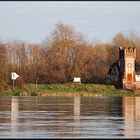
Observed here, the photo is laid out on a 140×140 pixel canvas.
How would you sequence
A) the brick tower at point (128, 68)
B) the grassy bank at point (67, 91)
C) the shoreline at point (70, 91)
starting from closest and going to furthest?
the grassy bank at point (67, 91)
the shoreline at point (70, 91)
the brick tower at point (128, 68)

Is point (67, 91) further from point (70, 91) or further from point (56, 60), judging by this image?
point (56, 60)

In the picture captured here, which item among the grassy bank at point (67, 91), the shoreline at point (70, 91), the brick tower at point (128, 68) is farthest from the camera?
the brick tower at point (128, 68)

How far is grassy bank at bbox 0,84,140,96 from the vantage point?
72.1m

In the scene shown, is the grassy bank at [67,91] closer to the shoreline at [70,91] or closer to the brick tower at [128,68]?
the shoreline at [70,91]

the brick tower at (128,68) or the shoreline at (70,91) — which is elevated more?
the brick tower at (128,68)

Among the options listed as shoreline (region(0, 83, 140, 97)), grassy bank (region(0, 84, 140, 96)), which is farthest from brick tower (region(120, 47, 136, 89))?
grassy bank (region(0, 84, 140, 96))

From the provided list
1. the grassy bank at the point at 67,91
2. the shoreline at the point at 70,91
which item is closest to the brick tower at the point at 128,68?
the shoreline at the point at 70,91

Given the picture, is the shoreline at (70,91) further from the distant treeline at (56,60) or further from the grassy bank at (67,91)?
the distant treeline at (56,60)

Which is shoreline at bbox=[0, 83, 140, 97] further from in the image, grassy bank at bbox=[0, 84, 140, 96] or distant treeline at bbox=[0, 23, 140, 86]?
distant treeline at bbox=[0, 23, 140, 86]

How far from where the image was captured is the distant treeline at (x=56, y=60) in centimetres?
9256

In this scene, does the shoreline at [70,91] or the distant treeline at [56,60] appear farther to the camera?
the distant treeline at [56,60]

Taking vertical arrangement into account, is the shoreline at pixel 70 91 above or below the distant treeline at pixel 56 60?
below

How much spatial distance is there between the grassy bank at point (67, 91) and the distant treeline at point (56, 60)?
10.0 m

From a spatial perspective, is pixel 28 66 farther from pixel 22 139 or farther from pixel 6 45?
pixel 22 139
